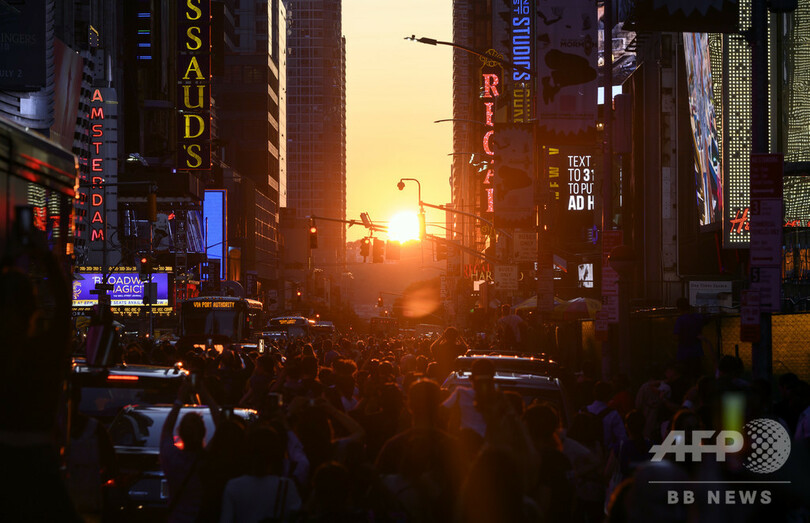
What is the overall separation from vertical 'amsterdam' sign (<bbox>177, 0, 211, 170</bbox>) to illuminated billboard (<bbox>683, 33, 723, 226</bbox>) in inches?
2130

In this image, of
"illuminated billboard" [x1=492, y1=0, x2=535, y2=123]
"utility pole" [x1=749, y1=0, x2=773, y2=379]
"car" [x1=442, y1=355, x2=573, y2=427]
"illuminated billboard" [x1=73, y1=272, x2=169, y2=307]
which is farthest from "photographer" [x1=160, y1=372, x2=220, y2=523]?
"illuminated billboard" [x1=73, y1=272, x2=169, y2=307]

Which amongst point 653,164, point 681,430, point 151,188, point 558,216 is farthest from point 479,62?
point 681,430

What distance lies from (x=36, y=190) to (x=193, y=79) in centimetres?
8137

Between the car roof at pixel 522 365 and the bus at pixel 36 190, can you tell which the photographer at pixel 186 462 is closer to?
the bus at pixel 36 190

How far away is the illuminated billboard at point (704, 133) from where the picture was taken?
36.5m

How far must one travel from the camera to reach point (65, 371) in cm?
803

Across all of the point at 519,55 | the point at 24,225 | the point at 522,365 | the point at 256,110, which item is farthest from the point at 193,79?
the point at 24,225

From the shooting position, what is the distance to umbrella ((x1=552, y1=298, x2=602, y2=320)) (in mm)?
33656

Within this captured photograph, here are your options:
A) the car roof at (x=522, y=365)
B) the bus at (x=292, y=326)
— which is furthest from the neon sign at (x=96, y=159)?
the car roof at (x=522, y=365)

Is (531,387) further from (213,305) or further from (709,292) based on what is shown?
(213,305)

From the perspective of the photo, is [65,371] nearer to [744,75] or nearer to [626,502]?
[626,502]

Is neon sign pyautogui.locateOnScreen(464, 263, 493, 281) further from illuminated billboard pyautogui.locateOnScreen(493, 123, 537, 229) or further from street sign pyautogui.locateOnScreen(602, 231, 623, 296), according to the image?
street sign pyautogui.locateOnScreen(602, 231, 623, 296)

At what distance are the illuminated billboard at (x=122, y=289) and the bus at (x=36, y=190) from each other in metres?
60.1

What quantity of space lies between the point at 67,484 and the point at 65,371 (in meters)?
0.80
